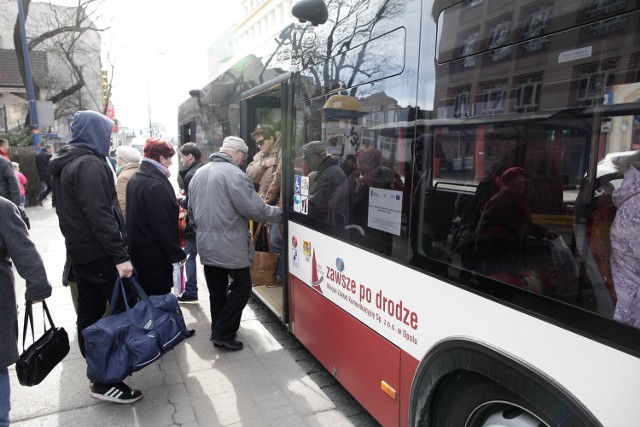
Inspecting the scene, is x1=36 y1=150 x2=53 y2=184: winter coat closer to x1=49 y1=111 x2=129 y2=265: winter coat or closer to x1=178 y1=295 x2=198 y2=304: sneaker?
x1=178 y1=295 x2=198 y2=304: sneaker

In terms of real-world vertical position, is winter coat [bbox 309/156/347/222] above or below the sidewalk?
above

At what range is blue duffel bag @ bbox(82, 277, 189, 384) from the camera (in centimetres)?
281

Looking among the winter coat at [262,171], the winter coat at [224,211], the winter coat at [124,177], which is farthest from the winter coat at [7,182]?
the winter coat at [224,211]

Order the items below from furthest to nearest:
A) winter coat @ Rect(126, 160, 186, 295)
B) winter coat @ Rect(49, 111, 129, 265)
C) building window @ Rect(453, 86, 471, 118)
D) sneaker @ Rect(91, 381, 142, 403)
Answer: winter coat @ Rect(126, 160, 186, 295), sneaker @ Rect(91, 381, 142, 403), winter coat @ Rect(49, 111, 129, 265), building window @ Rect(453, 86, 471, 118)

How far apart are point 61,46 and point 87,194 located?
70.5 ft

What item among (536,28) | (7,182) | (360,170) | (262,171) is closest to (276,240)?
(262,171)

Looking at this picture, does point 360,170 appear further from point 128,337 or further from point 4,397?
point 4,397

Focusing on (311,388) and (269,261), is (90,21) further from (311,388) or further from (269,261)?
(311,388)

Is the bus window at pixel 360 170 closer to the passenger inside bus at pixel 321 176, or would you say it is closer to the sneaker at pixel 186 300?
the passenger inside bus at pixel 321 176

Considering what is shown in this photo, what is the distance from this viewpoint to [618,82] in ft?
4.60

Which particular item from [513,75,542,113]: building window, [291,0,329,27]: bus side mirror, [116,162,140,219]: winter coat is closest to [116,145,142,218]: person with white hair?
[116,162,140,219]: winter coat

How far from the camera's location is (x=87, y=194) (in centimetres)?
279

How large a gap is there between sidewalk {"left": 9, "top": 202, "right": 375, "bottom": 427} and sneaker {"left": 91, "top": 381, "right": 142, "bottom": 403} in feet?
0.21

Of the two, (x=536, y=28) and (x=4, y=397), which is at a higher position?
(x=536, y=28)
